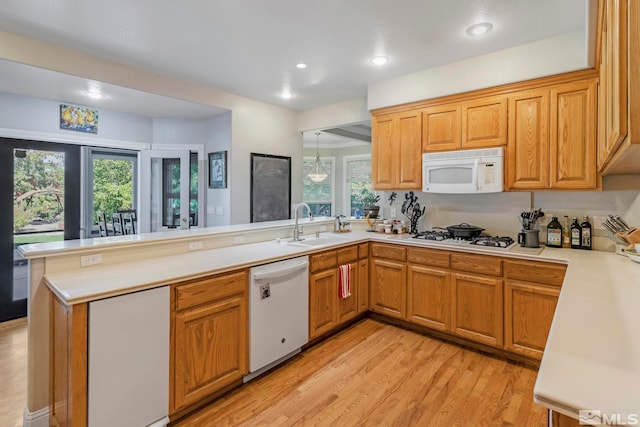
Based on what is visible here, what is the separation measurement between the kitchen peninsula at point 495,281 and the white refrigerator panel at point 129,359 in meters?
0.09

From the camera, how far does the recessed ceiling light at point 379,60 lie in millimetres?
3094

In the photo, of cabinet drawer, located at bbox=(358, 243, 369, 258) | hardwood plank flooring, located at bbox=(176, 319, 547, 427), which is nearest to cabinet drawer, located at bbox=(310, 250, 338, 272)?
cabinet drawer, located at bbox=(358, 243, 369, 258)

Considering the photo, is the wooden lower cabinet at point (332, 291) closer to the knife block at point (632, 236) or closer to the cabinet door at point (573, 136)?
the cabinet door at point (573, 136)

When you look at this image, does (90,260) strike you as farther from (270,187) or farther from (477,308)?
(477,308)

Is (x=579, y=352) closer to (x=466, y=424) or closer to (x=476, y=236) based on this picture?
(x=466, y=424)

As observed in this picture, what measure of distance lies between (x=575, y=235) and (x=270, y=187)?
3.54 m

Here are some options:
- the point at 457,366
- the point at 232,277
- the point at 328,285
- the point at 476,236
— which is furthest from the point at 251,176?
the point at 457,366

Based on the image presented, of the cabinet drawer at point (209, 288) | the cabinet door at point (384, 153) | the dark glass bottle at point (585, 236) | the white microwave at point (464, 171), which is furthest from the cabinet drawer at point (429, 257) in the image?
the cabinet drawer at point (209, 288)

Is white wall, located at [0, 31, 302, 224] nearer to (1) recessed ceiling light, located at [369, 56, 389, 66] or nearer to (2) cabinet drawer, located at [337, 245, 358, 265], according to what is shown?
(2) cabinet drawer, located at [337, 245, 358, 265]

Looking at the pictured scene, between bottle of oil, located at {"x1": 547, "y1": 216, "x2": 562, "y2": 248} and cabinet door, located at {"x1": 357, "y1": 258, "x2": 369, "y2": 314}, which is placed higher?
bottle of oil, located at {"x1": 547, "y1": 216, "x2": 562, "y2": 248}

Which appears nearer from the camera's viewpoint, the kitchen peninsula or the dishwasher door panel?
the kitchen peninsula

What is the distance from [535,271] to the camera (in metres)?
2.62

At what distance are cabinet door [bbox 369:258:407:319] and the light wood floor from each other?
9.66ft

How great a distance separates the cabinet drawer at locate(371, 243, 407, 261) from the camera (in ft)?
11.1
